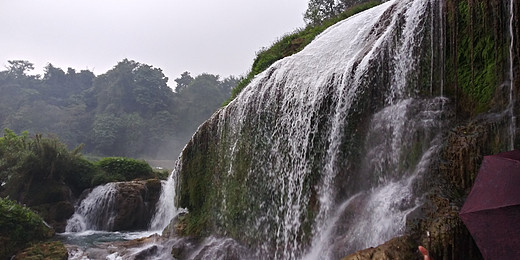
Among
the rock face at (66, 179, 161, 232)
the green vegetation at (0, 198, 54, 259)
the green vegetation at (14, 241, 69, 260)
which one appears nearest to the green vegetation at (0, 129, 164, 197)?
the rock face at (66, 179, 161, 232)

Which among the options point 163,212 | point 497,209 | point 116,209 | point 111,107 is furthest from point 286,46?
point 111,107

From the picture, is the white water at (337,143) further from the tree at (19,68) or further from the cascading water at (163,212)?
the tree at (19,68)

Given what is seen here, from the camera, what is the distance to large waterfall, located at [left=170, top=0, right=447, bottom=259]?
5.26 m

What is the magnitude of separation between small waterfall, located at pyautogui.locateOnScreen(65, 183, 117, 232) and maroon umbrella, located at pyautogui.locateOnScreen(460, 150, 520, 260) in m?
14.4

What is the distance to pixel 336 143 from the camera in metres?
6.26

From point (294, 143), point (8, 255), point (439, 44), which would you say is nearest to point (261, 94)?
point (294, 143)

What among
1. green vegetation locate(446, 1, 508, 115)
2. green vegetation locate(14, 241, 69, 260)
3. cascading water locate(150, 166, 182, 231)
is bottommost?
cascading water locate(150, 166, 182, 231)

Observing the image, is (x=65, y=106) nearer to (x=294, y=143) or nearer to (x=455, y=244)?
(x=294, y=143)

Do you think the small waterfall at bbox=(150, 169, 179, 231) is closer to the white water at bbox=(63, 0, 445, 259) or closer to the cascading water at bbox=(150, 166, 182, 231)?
the cascading water at bbox=(150, 166, 182, 231)

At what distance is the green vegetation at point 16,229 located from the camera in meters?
8.64

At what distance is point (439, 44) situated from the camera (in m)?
5.41

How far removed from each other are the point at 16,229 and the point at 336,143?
8.29m

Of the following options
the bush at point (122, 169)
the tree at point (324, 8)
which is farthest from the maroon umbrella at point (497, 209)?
the bush at point (122, 169)

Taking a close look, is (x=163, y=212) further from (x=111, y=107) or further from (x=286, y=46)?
(x=111, y=107)
